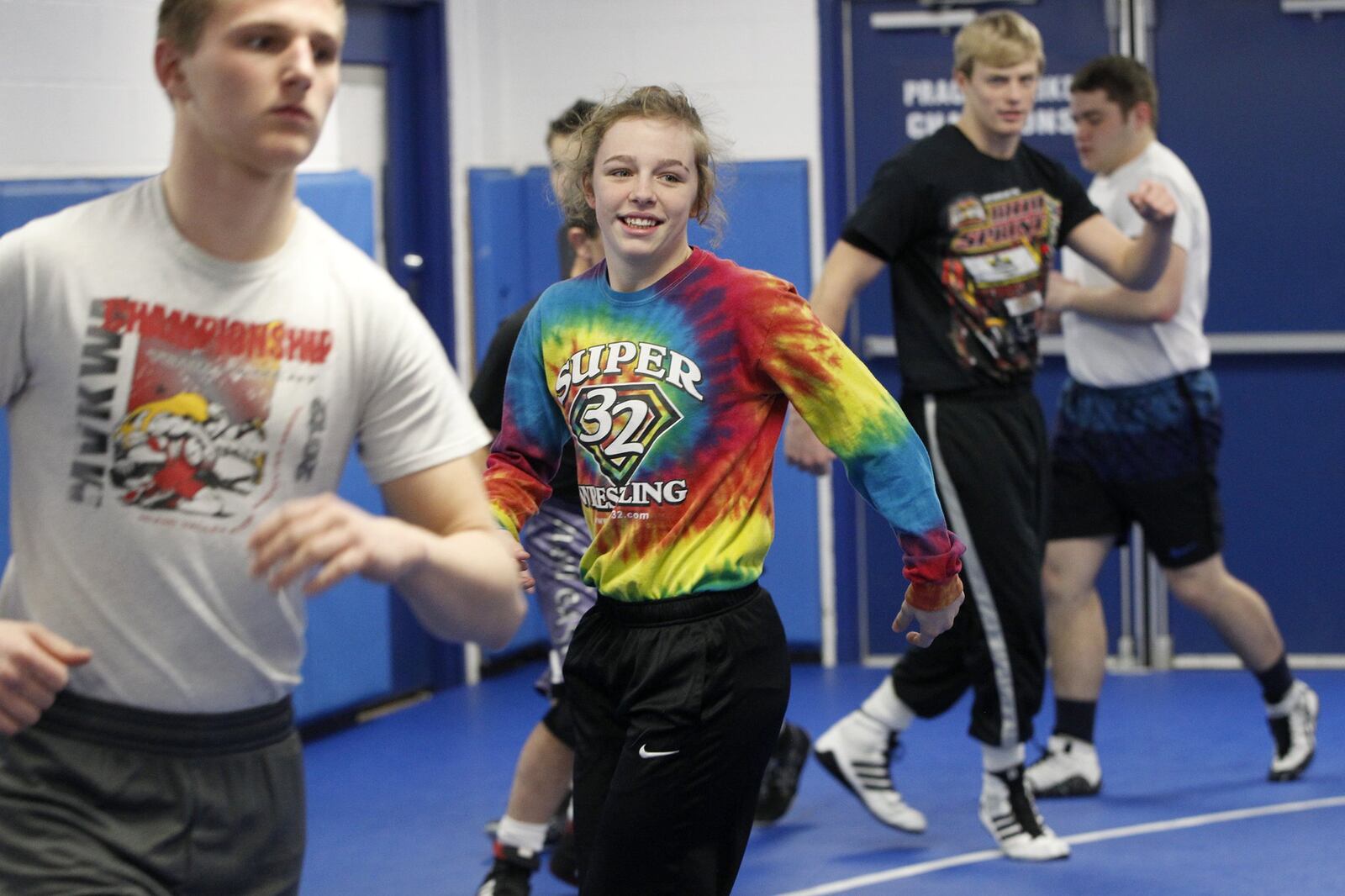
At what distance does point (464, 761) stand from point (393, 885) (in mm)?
1312

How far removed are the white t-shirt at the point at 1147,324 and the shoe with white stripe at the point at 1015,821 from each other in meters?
1.37

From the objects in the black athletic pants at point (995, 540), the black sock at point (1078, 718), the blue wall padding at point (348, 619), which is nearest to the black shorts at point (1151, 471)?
the black sock at point (1078, 718)

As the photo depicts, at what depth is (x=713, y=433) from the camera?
117 inches

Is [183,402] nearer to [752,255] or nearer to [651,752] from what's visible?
[651,752]

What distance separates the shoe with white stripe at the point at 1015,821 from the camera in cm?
468

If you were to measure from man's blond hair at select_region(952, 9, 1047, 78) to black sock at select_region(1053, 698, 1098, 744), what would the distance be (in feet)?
5.92

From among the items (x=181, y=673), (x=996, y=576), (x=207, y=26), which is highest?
(x=207, y=26)

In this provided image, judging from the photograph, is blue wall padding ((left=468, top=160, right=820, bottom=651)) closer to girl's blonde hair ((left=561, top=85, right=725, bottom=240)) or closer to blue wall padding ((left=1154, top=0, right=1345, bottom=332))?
blue wall padding ((left=1154, top=0, right=1345, bottom=332))

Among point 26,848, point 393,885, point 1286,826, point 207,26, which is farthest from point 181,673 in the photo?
point 1286,826

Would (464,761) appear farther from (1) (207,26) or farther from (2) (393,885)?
(1) (207,26)

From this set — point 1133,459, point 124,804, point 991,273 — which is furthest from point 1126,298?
point 124,804

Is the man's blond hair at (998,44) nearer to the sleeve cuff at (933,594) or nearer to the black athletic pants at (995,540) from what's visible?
the black athletic pants at (995,540)

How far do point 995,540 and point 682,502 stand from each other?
6.00 feet

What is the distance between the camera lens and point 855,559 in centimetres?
730
